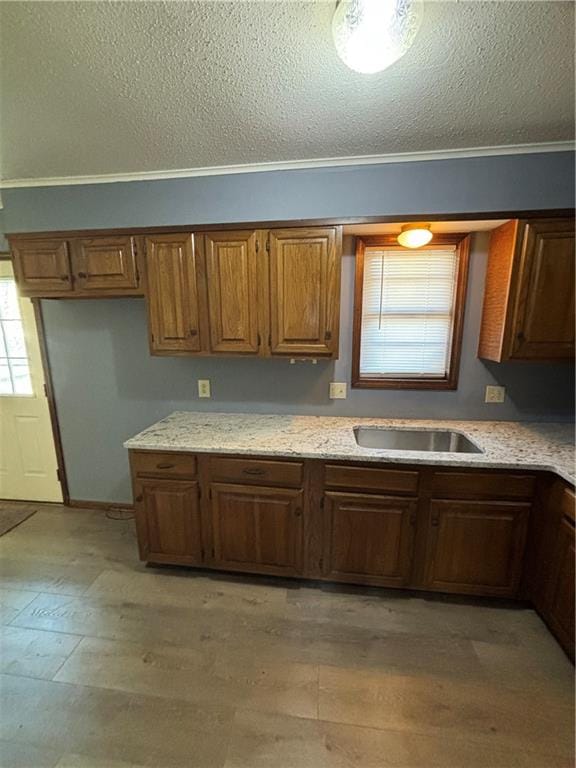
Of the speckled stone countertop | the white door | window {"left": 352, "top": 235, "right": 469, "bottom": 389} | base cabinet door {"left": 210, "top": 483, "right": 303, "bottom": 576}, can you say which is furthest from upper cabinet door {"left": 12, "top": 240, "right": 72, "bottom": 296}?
window {"left": 352, "top": 235, "right": 469, "bottom": 389}

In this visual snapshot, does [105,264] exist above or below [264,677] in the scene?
above

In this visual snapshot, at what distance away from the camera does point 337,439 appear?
199 centimetres

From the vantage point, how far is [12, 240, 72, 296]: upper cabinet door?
6.90 ft

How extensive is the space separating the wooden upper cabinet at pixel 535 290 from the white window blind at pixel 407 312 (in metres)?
0.32

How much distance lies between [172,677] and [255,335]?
69.6 inches

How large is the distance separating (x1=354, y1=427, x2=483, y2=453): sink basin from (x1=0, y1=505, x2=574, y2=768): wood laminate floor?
2.98ft

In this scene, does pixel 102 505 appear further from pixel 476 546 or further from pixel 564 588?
pixel 564 588

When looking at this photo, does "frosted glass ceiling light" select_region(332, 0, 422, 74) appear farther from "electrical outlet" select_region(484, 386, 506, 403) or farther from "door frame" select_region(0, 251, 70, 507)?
"door frame" select_region(0, 251, 70, 507)

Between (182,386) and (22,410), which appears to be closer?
(182,386)

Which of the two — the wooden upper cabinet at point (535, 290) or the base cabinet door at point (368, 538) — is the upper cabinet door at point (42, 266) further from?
the wooden upper cabinet at point (535, 290)

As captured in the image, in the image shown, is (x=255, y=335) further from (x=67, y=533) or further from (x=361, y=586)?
(x=67, y=533)

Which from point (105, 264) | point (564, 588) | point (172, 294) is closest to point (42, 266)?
point (105, 264)

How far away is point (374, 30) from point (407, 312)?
1.50 metres

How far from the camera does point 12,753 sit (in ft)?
4.09
